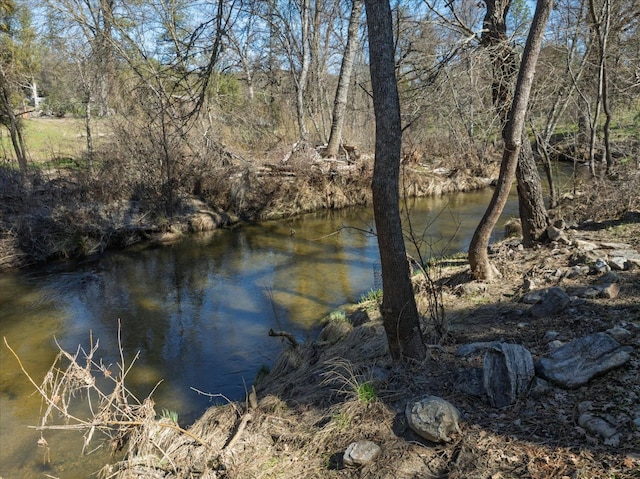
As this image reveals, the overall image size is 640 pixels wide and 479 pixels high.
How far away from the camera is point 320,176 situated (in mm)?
16984

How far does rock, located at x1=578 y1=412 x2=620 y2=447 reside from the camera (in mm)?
2805

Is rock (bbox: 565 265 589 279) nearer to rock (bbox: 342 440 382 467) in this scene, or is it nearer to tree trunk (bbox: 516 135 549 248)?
tree trunk (bbox: 516 135 549 248)

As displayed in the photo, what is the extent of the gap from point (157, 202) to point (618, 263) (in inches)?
484

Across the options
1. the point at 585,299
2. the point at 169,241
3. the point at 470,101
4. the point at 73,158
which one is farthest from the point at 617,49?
the point at 73,158

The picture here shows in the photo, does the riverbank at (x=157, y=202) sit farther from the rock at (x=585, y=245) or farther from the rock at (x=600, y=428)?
the rock at (x=600, y=428)

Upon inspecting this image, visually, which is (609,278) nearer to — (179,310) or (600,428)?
(600,428)

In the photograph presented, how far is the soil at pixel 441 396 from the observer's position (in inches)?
115

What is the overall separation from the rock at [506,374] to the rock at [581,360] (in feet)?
0.49

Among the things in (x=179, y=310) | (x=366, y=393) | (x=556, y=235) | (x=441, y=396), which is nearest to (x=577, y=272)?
(x=556, y=235)

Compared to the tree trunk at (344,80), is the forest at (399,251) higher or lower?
lower

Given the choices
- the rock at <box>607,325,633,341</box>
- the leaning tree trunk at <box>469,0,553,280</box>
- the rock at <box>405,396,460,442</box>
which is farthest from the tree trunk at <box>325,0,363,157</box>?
the rock at <box>405,396,460,442</box>

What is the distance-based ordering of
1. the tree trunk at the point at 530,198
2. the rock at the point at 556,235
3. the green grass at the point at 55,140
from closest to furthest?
1. the rock at the point at 556,235
2. the tree trunk at the point at 530,198
3. the green grass at the point at 55,140

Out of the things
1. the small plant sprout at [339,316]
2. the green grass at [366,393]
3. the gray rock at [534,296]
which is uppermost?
the gray rock at [534,296]

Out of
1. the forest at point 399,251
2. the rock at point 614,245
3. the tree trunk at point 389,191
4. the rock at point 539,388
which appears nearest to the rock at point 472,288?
the forest at point 399,251
